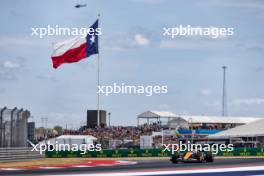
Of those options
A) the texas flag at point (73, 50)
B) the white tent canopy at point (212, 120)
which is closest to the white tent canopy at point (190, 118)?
the white tent canopy at point (212, 120)

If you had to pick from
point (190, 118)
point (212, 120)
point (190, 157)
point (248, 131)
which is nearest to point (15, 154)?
point (190, 157)

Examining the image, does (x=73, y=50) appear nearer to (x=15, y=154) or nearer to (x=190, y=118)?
Answer: (x=15, y=154)

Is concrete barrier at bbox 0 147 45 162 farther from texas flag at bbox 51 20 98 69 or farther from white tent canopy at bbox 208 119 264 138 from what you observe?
white tent canopy at bbox 208 119 264 138

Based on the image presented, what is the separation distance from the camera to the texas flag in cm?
2945

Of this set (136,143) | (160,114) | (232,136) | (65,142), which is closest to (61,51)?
(65,142)

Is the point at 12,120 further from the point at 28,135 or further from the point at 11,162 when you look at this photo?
the point at 28,135

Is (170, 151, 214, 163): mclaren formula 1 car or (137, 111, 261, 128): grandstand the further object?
(137, 111, 261, 128): grandstand

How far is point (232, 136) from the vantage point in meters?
54.2

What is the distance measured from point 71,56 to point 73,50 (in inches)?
14.2

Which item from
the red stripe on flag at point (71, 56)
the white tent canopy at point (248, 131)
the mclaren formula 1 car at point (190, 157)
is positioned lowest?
the mclaren formula 1 car at point (190, 157)

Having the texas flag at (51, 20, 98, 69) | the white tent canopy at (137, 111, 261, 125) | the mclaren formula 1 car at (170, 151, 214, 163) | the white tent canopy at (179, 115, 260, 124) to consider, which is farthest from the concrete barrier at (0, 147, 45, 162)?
the white tent canopy at (179, 115, 260, 124)

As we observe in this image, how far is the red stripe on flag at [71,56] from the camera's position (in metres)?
29.2

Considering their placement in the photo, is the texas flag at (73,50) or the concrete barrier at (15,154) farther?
the texas flag at (73,50)

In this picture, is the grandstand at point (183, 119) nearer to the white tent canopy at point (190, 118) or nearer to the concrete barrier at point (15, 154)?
the white tent canopy at point (190, 118)
